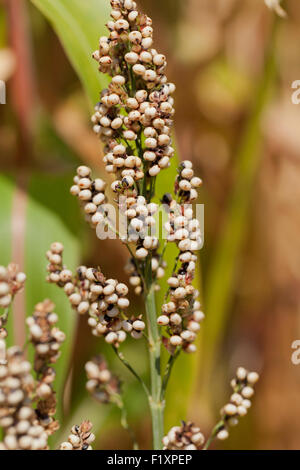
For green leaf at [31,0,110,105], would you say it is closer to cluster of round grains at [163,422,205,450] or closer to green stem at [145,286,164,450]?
green stem at [145,286,164,450]

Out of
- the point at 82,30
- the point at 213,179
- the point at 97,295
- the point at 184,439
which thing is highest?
the point at 82,30

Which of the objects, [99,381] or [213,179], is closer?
[99,381]

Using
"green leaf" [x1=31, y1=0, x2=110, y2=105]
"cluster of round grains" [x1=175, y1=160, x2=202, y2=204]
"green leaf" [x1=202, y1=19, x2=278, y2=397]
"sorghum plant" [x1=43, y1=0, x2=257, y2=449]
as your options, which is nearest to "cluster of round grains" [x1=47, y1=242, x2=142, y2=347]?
"sorghum plant" [x1=43, y1=0, x2=257, y2=449]

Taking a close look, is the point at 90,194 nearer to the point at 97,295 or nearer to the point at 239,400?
the point at 97,295

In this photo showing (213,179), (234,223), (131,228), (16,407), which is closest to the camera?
(16,407)

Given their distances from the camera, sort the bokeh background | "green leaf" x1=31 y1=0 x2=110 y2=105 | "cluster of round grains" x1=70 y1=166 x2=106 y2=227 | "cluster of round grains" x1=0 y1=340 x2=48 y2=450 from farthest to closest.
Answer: the bokeh background → "green leaf" x1=31 y1=0 x2=110 y2=105 → "cluster of round grains" x1=70 y1=166 x2=106 y2=227 → "cluster of round grains" x1=0 y1=340 x2=48 y2=450

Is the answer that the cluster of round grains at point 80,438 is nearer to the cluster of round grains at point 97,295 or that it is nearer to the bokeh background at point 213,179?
the cluster of round grains at point 97,295

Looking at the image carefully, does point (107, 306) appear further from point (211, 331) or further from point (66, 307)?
point (211, 331)

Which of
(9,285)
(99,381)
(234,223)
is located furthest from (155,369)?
(234,223)
